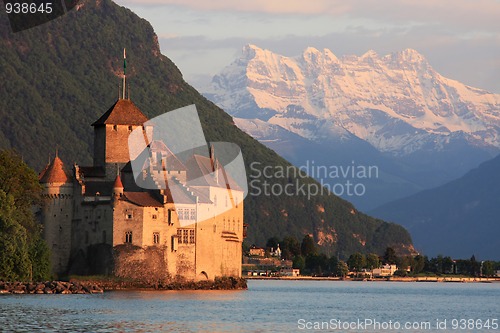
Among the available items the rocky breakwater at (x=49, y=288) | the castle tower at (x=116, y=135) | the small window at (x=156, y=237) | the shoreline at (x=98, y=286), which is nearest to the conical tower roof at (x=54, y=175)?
the castle tower at (x=116, y=135)

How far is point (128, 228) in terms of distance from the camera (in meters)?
136

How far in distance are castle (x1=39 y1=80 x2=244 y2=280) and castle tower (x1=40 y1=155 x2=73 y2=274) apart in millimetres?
104

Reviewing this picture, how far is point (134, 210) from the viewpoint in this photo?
446 ft

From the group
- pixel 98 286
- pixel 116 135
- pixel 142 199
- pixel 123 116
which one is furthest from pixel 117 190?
pixel 123 116

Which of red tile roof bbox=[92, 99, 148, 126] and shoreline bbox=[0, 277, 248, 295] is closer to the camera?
shoreline bbox=[0, 277, 248, 295]

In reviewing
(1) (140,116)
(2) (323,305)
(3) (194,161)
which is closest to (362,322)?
(2) (323,305)

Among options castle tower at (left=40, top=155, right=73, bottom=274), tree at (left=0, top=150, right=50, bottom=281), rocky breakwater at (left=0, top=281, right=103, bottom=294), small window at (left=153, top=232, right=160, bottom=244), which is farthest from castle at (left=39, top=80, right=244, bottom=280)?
rocky breakwater at (left=0, top=281, right=103, bottom=294)

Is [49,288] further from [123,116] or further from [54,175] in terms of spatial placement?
[123,116]

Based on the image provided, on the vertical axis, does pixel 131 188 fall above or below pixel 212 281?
above

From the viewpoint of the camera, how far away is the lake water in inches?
3551

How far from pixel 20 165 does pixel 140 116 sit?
19695mm

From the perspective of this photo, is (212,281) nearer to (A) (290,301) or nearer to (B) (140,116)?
(A) (290,301)

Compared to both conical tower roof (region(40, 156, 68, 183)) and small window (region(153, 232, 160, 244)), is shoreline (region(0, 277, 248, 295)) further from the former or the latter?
conical tower roof (region(40, 156, 68, 183))

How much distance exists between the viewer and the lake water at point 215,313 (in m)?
90.2
